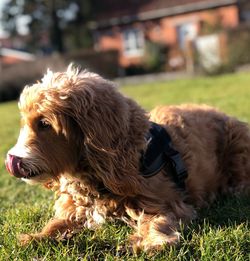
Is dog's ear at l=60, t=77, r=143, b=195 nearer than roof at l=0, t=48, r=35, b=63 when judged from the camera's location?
Yes

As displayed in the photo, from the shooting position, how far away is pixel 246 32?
972 inches

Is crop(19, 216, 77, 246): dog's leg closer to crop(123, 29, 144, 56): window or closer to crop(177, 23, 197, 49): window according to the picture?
crop(177, 23, 197, 49): window

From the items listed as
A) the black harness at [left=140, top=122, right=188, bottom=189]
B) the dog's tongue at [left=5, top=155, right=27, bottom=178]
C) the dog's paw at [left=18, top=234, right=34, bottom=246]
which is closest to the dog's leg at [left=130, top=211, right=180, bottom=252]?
the black harness at [left=140, top=122, right=188, bottom=189]

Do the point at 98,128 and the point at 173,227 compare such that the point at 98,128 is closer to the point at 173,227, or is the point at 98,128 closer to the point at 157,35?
the point at 173,227

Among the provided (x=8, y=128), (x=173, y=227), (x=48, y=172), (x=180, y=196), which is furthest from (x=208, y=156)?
(x=8, y=128)

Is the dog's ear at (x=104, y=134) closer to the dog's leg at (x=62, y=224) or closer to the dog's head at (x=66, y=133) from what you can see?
the dog's head at (x=66, y=133)

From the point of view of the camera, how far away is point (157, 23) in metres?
38.7

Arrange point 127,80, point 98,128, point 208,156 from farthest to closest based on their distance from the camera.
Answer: point 127,80 < point 208,156 < point 98,128

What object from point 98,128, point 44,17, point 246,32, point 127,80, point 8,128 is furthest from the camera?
point 44,17

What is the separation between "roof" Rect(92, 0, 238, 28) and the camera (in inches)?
1411

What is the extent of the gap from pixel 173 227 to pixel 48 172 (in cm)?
101

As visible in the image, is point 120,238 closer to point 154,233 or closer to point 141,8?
Result: point 154,233

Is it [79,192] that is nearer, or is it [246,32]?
[79,192]

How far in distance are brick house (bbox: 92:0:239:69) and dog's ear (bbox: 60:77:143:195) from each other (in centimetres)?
3031
